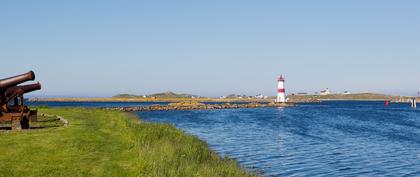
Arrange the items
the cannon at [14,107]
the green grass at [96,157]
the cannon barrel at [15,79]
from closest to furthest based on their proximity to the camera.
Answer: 1. the green grass at [96,157]
2. the cannon at [14,107]
3. the cannon barrel at [15,79]

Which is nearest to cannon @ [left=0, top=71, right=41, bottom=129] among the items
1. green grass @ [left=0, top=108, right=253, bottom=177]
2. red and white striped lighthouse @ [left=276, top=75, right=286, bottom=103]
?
green grass @ [left=0, top=108, right=253, bottom=177]

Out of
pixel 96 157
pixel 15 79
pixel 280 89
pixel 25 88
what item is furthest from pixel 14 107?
pixel 280 89

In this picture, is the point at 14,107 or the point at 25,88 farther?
the point at 25,88

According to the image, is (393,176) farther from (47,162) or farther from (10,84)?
(10,84)

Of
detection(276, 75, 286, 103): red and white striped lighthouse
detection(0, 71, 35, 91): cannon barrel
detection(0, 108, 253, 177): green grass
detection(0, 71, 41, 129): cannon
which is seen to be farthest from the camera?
detection(276, 75, 286, 103): red and white striped lighthouse

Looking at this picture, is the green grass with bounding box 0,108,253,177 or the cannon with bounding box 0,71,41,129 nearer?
the green grass with bounding box 0,108,253,177

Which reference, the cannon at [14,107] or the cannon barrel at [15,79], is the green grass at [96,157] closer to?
the cannon at [14,107]

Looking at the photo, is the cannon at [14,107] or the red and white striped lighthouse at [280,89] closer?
the cannon at [14,107]

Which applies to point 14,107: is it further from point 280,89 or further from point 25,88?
point 280,89

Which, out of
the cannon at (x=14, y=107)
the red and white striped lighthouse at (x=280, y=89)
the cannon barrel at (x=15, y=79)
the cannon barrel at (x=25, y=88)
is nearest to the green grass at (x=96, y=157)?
the cannon at (x=14, y=107)

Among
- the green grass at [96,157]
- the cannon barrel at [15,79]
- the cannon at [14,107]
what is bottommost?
the green grass at [96,157]

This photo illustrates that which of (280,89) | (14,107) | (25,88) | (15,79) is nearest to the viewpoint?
(15,79)

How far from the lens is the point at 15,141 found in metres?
20.6

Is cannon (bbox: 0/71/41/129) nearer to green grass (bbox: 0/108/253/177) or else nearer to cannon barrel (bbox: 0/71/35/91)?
cannon barrel (bbox: 0/71/35/91)
